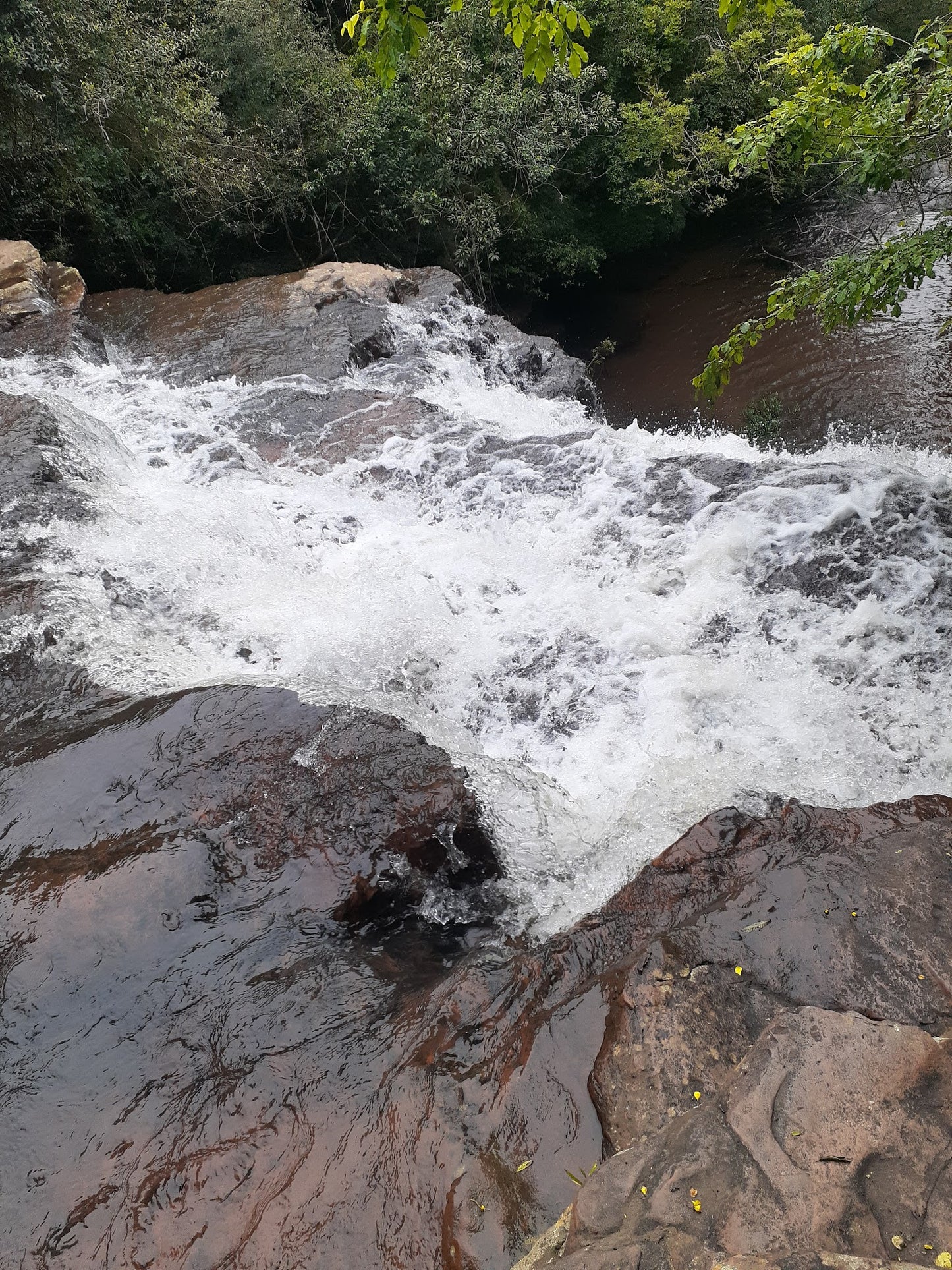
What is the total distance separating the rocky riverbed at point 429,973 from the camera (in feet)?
7.17

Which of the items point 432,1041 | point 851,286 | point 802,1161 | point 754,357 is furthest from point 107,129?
point 802,1161

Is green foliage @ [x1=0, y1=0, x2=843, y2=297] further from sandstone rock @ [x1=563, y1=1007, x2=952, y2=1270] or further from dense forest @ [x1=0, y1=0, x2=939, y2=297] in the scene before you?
sandstone rock @ [x1=563, y1=1007, x2=952, y2=1270]

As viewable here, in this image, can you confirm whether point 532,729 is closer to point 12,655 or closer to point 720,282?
point 12,655

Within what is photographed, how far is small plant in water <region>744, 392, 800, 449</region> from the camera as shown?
9047 mm

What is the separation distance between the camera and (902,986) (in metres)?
2.70

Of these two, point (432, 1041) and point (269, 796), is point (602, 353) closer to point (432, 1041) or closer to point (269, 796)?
point (269, 796)

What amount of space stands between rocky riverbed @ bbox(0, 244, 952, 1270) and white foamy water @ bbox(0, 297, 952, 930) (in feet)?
0.16

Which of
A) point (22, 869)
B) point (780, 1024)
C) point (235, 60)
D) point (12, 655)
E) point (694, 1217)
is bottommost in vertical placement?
point (780, 1024)

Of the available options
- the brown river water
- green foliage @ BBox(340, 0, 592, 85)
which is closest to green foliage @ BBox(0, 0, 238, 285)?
the brown river water

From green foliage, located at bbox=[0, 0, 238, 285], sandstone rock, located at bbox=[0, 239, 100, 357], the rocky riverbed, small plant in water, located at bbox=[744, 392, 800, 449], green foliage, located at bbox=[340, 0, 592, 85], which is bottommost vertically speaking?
small plant in water, located at bbox=[744, 392, 800, 449]

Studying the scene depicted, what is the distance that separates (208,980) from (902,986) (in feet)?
8.05

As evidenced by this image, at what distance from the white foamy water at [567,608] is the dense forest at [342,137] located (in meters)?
4.77

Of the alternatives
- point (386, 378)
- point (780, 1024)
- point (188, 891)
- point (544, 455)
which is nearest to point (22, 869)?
point (188, 891)

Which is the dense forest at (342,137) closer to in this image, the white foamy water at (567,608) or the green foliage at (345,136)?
the green foliage at (345,136)
